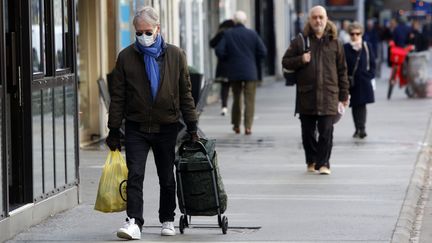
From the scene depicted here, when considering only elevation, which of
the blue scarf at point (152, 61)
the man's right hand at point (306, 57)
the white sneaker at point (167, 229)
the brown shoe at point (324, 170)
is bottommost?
the brown shoe at point (324, 170)

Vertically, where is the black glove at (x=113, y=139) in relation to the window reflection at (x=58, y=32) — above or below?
below

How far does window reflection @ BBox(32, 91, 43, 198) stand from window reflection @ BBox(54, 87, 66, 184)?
428 millimetres

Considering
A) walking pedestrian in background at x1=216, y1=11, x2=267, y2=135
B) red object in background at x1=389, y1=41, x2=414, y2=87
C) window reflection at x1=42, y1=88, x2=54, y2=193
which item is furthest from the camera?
red object in background at x1=389, y1=41, x2=414, y2=87

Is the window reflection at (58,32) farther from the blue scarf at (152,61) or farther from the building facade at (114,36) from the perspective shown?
the building facade at (114,36)

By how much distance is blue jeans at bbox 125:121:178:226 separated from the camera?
948 cm

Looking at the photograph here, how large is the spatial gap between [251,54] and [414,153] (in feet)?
14.5

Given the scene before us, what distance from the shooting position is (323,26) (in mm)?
13836

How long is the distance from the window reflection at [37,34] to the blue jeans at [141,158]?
1.31m

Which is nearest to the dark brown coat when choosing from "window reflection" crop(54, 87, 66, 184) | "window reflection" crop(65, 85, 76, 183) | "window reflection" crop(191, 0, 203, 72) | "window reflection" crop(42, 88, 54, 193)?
"window reflection" crop(65, 85, 76, 183)

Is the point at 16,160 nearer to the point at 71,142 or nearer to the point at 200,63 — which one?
the point at 71,142

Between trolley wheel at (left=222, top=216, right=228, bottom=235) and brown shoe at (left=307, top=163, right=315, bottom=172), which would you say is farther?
brown shoe at (left=307, top=163, right=315, bottom=172)

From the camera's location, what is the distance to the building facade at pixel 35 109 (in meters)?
9.70

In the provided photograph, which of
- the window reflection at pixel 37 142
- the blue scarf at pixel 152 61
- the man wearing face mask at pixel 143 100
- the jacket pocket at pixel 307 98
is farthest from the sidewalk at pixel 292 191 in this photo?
the blue scarf at pixel 152 61

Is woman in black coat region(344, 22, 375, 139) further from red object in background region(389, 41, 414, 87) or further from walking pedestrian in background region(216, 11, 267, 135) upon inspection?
red object in background region(389, 41, 414, 87)
